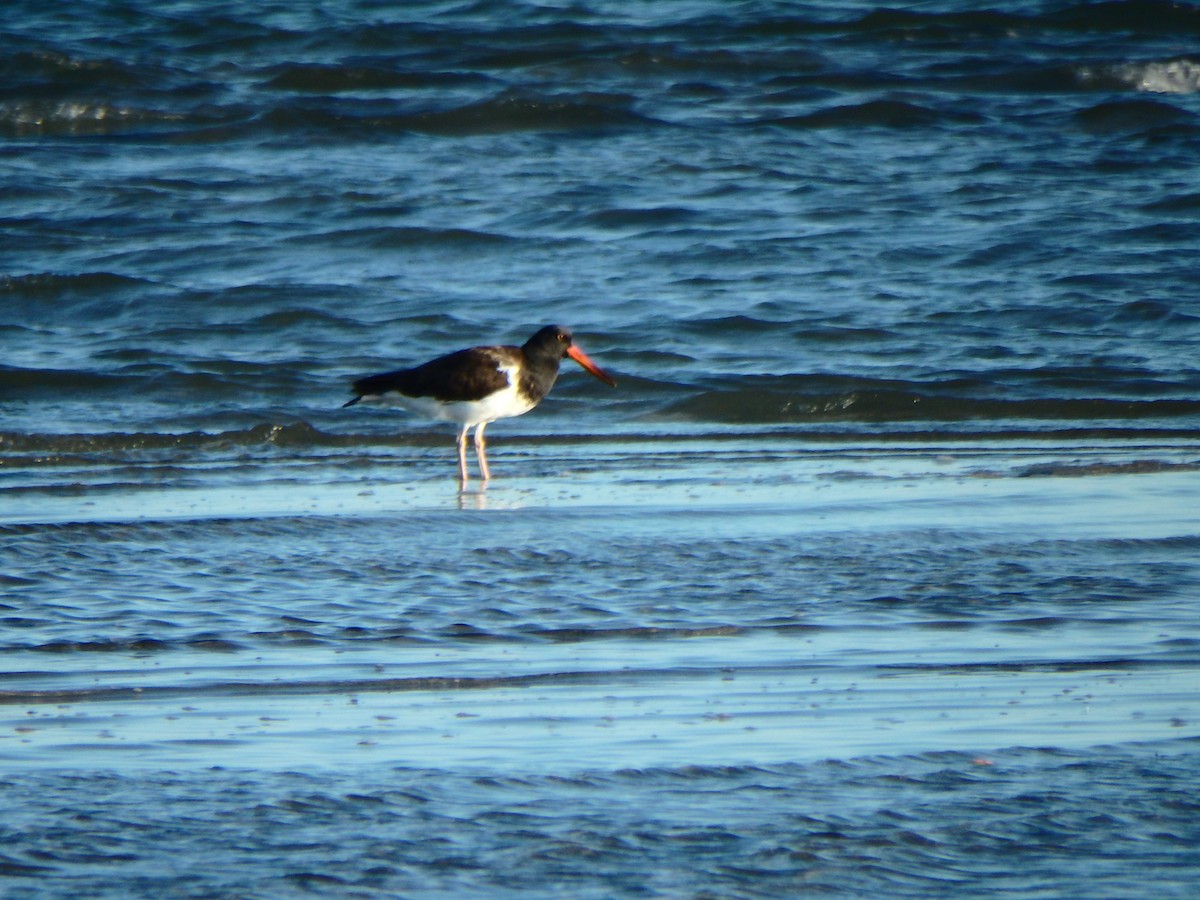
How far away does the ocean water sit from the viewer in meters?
3.37

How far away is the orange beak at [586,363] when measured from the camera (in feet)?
33.1

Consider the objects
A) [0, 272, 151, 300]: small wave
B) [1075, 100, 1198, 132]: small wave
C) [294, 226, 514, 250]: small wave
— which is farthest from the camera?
[1075, 100, 1198, 132]: small wave

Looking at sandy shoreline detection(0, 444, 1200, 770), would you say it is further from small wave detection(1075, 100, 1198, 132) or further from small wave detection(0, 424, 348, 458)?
small wave detection(1075, 100, 1198, 132)

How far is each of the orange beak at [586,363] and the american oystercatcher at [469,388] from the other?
1.22ft

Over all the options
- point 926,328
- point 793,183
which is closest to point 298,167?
point 793,183

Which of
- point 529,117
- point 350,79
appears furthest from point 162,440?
point 350,79

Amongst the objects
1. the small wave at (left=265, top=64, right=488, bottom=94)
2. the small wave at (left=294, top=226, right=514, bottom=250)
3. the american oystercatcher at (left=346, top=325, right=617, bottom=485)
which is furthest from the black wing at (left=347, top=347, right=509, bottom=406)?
the small wave at (left=265, top=64, right=488, bottom=94)

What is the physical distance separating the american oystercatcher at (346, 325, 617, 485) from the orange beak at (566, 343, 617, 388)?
0.37 meters

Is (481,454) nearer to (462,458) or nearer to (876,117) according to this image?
(462,458)

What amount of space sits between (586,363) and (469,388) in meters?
1.15

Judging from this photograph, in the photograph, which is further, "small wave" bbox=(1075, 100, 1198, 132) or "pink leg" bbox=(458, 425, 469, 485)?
"small wave" bbox=(1075, 100, 1198, 132)

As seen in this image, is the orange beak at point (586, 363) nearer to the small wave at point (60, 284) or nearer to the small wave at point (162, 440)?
the small wave at point (162, 440)

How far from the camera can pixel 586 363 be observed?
10180mm

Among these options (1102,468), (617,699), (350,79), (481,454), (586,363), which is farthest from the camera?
(350,79)
